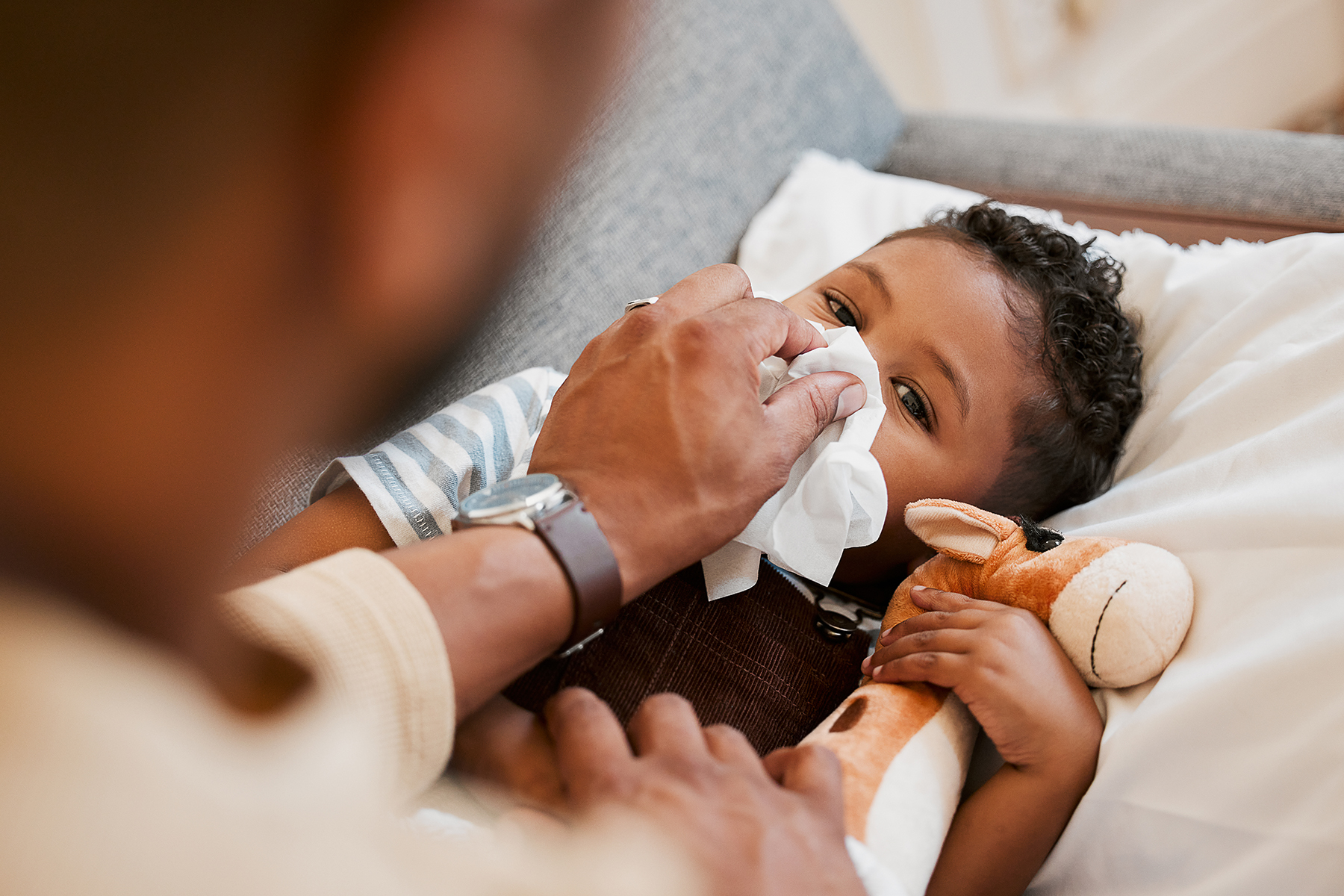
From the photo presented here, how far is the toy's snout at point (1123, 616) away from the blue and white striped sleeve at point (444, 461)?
1.57ft

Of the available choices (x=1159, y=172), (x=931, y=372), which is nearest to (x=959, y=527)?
(x=931, y=372)

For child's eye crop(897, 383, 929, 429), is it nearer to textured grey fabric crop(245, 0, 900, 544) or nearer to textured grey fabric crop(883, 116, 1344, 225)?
textured grey fabric crop(245, 0, 900, 544)

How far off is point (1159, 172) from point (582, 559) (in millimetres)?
1287

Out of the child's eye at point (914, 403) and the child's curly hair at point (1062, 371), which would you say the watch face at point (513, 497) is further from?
the child's curly hair at point (1062, 371)

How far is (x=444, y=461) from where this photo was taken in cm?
76

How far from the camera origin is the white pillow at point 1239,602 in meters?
0.59

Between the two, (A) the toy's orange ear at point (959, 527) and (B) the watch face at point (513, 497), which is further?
(A) the toy's orange ear at point (959, 527)

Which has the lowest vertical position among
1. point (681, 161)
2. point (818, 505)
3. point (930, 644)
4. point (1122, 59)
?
point (1122, 59)

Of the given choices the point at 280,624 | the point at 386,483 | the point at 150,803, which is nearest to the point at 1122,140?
the point at 386,483

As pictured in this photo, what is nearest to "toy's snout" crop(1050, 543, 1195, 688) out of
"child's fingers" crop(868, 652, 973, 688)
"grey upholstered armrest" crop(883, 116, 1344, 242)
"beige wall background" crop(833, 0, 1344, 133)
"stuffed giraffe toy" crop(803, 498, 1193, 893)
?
"stuffed giraffe toy" crop(803, 498, 1193, 893)

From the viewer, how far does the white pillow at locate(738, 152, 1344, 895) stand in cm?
59

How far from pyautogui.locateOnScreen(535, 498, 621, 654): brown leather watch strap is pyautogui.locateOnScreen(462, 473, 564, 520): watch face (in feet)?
0.04

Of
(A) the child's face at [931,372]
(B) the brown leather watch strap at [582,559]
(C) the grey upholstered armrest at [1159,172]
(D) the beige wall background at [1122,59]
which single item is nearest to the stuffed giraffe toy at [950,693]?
(A) the child's face at [931,372]

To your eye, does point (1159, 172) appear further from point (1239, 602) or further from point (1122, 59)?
A: point (1122, 59)
